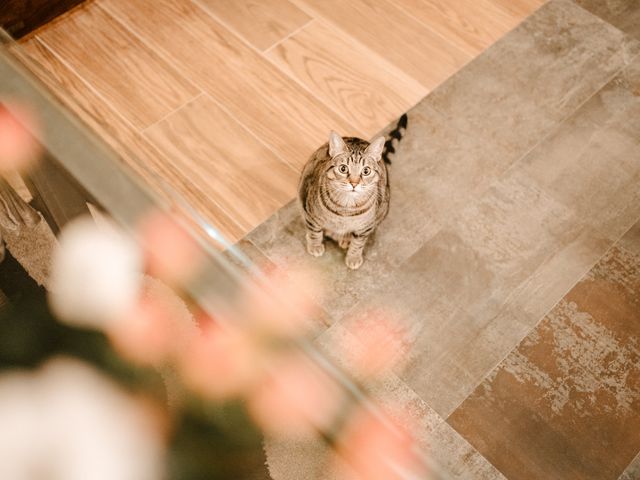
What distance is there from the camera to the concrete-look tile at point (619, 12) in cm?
238

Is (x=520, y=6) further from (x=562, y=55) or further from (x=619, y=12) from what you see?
(x=619, y=12)

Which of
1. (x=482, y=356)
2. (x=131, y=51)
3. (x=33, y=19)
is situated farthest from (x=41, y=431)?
(x=33, y=19)

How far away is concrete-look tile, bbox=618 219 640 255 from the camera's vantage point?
1.92 m

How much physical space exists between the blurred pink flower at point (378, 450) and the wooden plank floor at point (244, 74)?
1514 millimetres

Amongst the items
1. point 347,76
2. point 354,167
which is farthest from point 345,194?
point 347,76

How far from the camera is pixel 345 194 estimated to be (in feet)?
5.31

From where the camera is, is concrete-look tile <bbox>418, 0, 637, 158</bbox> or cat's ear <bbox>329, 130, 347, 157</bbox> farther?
concrete-look tile <bbox>418, 0, 637, 158</bbox>

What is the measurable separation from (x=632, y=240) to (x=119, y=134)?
179cm

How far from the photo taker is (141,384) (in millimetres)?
948

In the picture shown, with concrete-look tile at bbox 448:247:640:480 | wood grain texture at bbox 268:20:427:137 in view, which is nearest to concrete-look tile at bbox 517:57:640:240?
concrete-look tile at bbox 448:247:640:480

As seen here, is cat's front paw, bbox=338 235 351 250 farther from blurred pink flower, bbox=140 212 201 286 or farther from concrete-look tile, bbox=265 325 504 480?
blurred pink flower, bbox=140 212 201 286

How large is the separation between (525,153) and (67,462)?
1769 millimetres

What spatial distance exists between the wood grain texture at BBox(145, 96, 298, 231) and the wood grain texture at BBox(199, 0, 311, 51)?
0.37 m

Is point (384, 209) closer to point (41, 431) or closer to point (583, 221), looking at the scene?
point (583, 221)
